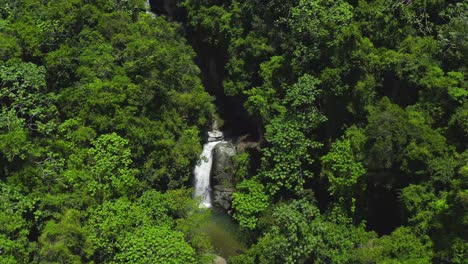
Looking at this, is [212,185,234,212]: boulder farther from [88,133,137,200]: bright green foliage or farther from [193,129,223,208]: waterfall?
[88,133,137,200]: bright green foliage

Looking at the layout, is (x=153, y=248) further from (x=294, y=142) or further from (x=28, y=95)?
(x=28, y=95)

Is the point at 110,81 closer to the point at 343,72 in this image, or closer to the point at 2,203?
the point at 2,203

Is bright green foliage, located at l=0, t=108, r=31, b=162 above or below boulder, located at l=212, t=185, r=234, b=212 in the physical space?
above

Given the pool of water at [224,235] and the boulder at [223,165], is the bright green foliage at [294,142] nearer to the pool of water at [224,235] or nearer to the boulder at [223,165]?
the pool of water at [224,235]

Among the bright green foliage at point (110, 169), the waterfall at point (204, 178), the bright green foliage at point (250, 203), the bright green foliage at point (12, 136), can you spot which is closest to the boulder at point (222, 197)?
the waterfall at point (204, 178)

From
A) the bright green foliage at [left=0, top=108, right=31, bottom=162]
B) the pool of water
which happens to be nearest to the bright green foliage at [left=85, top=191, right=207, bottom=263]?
the bright green foliage at [left=0, top=108, right=31, bottom=162]

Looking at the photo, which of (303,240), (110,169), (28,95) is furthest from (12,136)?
(303,240)

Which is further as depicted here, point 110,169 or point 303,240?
point 110,169

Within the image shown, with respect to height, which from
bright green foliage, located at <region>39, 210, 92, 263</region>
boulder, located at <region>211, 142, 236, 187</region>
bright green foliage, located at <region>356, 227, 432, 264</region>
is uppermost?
bright green foliage, located at <region>356, 227, 432, 264</region>
